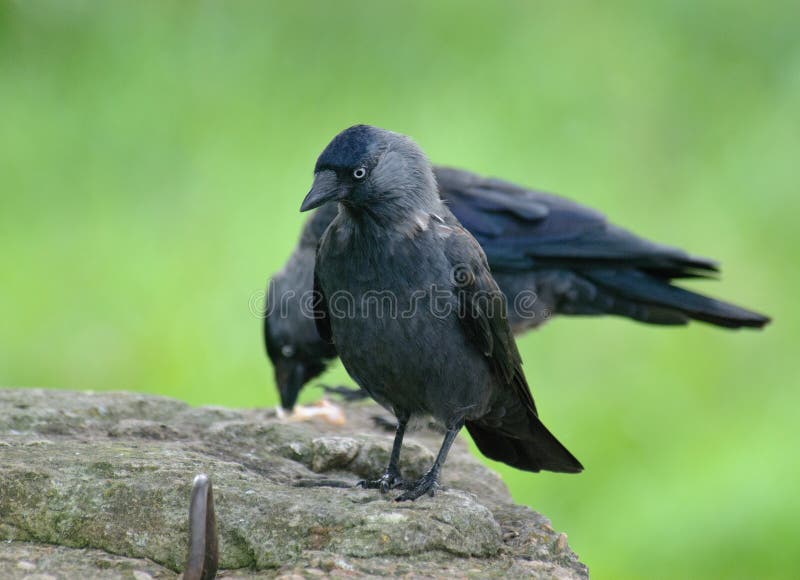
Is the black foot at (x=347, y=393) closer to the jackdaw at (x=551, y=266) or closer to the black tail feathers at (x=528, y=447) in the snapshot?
the jackdaw at (x=551, y=266)

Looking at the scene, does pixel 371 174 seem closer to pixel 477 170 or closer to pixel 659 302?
pixel 659 302

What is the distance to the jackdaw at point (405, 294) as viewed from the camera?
387 centimetres

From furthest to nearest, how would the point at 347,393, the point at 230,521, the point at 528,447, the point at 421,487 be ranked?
the point at 347,393, the point at 528,447, the point at 421,487, the point at 230,521

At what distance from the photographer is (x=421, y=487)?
377 centimetres

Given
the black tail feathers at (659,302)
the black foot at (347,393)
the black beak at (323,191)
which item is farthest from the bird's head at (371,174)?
the black tail feathers at (659,302)

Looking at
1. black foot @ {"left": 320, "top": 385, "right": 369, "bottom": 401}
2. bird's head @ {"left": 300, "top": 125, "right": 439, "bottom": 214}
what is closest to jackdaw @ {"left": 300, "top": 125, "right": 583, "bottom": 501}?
bird's head @ {"left": 300, "top": 125, "right": 439, "bottom": 214}

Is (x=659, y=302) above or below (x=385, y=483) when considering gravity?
above

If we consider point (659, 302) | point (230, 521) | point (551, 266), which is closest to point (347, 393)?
point (551, 266)

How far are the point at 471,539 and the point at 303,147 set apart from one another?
5297 millimetres

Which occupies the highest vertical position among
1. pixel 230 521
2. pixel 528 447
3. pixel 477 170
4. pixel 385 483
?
pixel 477 170

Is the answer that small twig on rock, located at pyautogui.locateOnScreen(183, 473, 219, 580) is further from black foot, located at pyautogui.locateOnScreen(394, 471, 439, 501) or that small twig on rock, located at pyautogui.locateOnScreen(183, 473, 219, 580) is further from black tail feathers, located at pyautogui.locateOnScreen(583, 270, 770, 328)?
black tail feathers, located at pyautogui.locateOnScreen(583, 270, 770, 328)

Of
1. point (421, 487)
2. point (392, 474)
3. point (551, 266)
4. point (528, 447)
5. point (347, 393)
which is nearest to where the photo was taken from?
point (421, 487)

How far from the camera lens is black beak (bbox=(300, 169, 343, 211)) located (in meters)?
3.83

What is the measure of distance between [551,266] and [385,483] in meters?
2.92
